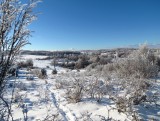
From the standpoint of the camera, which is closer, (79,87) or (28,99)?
(79,87)

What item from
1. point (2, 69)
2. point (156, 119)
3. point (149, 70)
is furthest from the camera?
point (149, 70)

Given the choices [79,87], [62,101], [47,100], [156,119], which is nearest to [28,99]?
[47,100]

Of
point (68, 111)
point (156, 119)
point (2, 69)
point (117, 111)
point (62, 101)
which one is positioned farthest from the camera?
point (62, 101)

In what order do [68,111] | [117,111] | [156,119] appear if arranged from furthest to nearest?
1. [68,111]
2. [117,111]
3. [156,119]

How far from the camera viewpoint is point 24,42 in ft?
10.8

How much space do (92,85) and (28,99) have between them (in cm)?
260

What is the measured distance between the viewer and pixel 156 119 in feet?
14.5

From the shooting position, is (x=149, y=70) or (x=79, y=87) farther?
(x=149, y=70)

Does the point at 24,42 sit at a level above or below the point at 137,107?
Result: above

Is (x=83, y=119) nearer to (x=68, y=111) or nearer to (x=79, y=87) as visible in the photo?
(x=68, y=111)

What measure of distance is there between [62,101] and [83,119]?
2236mm

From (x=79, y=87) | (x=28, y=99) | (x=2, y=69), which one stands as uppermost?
(x=2, y=69)

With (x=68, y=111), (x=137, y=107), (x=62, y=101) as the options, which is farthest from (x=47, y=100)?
(x=137, y=107)

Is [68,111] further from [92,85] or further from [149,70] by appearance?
[149,70]
